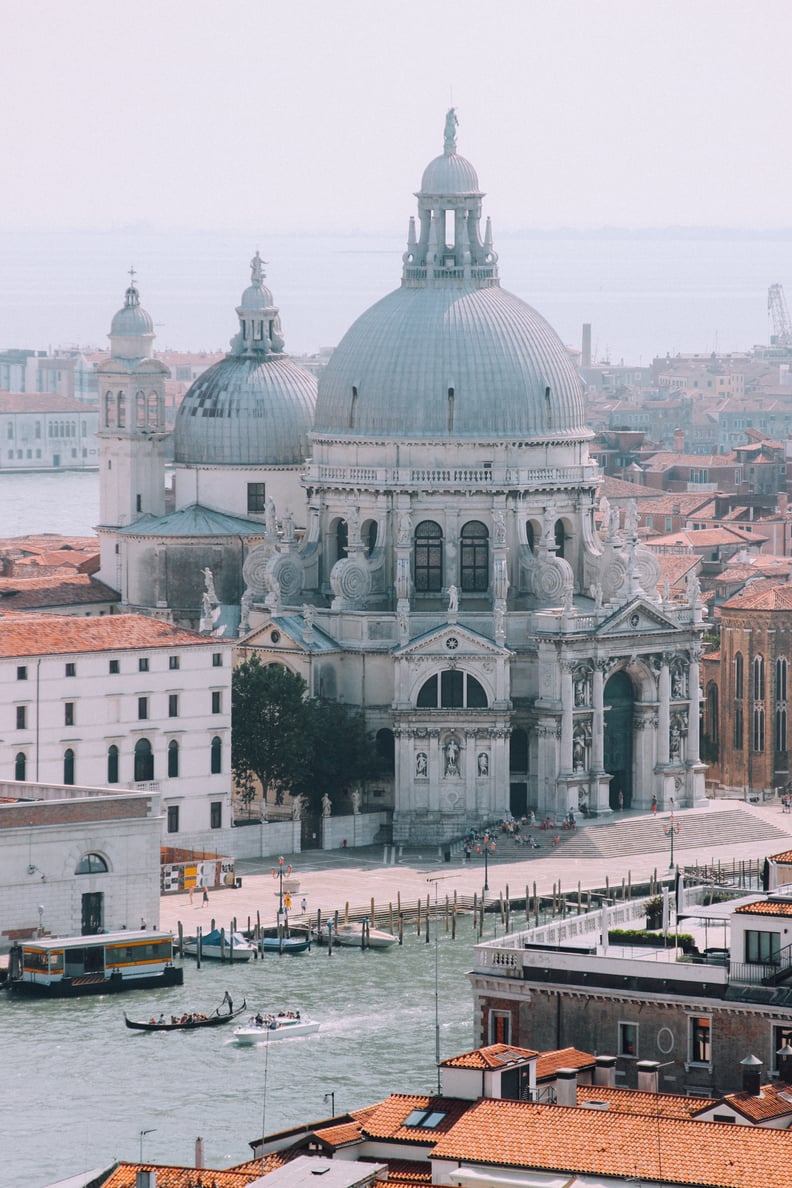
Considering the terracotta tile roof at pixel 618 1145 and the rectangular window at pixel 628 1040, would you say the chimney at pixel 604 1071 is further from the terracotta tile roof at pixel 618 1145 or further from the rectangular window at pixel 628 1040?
the terracotta tile roof at pixel 618 1145

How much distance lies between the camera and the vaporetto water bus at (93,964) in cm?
7331

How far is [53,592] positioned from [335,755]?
12505 millimetres

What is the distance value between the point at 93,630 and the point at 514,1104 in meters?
43.4

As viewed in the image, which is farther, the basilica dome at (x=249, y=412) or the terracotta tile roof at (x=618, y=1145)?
the basilica dome at (x=249, y=412)

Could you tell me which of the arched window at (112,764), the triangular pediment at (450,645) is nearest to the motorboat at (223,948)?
the arched window at (112,764)

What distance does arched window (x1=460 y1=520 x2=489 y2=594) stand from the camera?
98.7 meters

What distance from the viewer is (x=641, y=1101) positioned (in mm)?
47500

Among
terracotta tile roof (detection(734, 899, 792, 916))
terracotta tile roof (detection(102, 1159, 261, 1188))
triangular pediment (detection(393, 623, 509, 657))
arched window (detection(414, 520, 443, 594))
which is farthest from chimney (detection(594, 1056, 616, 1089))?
arched window (detection(414, 520, 443, 594))

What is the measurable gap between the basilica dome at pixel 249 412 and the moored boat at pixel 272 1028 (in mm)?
37049

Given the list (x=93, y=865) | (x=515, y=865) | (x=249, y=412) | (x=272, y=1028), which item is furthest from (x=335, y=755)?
(x=272, y=1028)

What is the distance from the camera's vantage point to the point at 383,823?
94.8m

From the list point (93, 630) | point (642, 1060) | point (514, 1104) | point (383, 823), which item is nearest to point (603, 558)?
point (383, 823)

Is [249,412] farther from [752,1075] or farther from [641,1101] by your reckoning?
[641,1101]

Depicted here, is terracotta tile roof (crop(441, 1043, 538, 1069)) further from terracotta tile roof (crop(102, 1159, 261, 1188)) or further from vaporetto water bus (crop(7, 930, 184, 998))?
vaporetto water bus (crop(7, 930, 184, 998))
